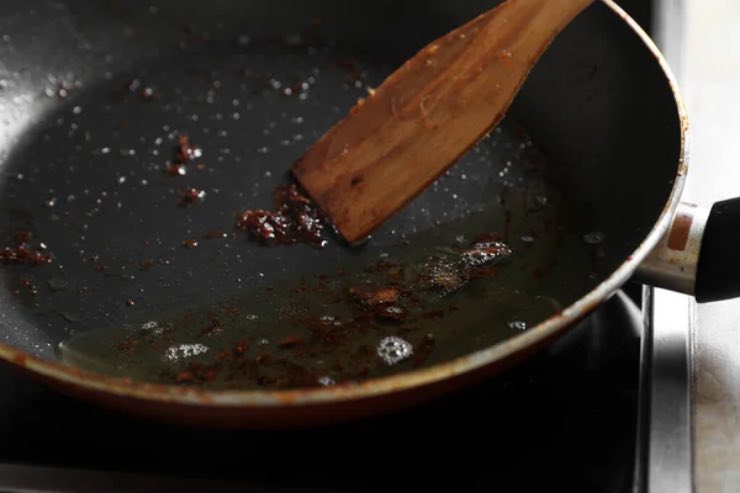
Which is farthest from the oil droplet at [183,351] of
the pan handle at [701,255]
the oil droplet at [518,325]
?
the pan handle at [701,255]

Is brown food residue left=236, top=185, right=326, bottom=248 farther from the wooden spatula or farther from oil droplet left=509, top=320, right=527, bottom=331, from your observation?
oil droplet left=509, top=320, right=527, bottom=331

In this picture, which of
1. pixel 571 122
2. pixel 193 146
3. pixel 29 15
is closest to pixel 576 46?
pixel 571 122

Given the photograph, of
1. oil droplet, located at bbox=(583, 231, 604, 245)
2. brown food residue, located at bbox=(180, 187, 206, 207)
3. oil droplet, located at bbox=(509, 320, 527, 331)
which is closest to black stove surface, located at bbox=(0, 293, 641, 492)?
oil droplet, located at bbox=(509, 320, 527, 331)

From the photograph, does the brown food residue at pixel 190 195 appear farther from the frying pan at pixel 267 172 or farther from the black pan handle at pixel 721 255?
the black pan handle at pixel 721 255

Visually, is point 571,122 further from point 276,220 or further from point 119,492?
point 119,492

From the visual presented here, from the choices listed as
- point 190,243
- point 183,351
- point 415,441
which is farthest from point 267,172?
point 415,441

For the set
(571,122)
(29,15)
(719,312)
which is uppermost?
(29,15)

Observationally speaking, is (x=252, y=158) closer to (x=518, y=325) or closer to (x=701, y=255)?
(x=518, y=325)

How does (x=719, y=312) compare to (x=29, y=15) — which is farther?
(x=29, y=15)
